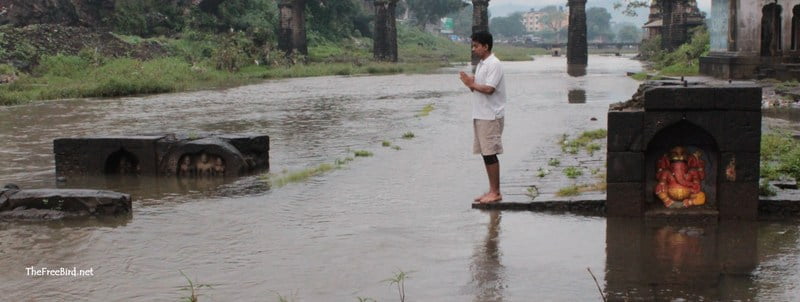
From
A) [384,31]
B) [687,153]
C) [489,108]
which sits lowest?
[687,153]

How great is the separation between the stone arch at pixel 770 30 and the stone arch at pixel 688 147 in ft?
53.9

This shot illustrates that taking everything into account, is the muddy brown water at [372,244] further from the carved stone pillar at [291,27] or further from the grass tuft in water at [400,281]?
the carved stone pillar at [291,27]

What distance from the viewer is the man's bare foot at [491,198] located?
6.99 metres

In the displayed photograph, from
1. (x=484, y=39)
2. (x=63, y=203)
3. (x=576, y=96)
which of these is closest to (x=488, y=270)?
(x=484, y=39)

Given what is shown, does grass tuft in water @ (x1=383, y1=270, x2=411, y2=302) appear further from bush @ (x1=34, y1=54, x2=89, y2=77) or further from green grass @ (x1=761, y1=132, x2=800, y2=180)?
bush @ (x1=34, y1=54, x2=89, y2=77)

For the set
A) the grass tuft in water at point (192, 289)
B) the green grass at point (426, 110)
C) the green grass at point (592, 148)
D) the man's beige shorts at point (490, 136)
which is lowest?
the grass tuft in water at point (192, 289)

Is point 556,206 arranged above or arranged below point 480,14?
below

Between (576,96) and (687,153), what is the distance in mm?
13840

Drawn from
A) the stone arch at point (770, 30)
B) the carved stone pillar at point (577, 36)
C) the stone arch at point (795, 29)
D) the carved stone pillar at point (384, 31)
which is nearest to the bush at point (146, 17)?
the carved stone pillar at point (384, 31)

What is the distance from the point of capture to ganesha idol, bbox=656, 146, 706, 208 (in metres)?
6.24

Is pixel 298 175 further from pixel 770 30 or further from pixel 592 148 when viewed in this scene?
pixel 770 30

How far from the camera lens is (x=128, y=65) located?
93.1ft

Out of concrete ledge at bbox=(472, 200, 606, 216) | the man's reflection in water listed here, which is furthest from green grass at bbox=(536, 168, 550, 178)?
the man's reflection in water

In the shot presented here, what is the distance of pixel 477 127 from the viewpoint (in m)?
7.06
